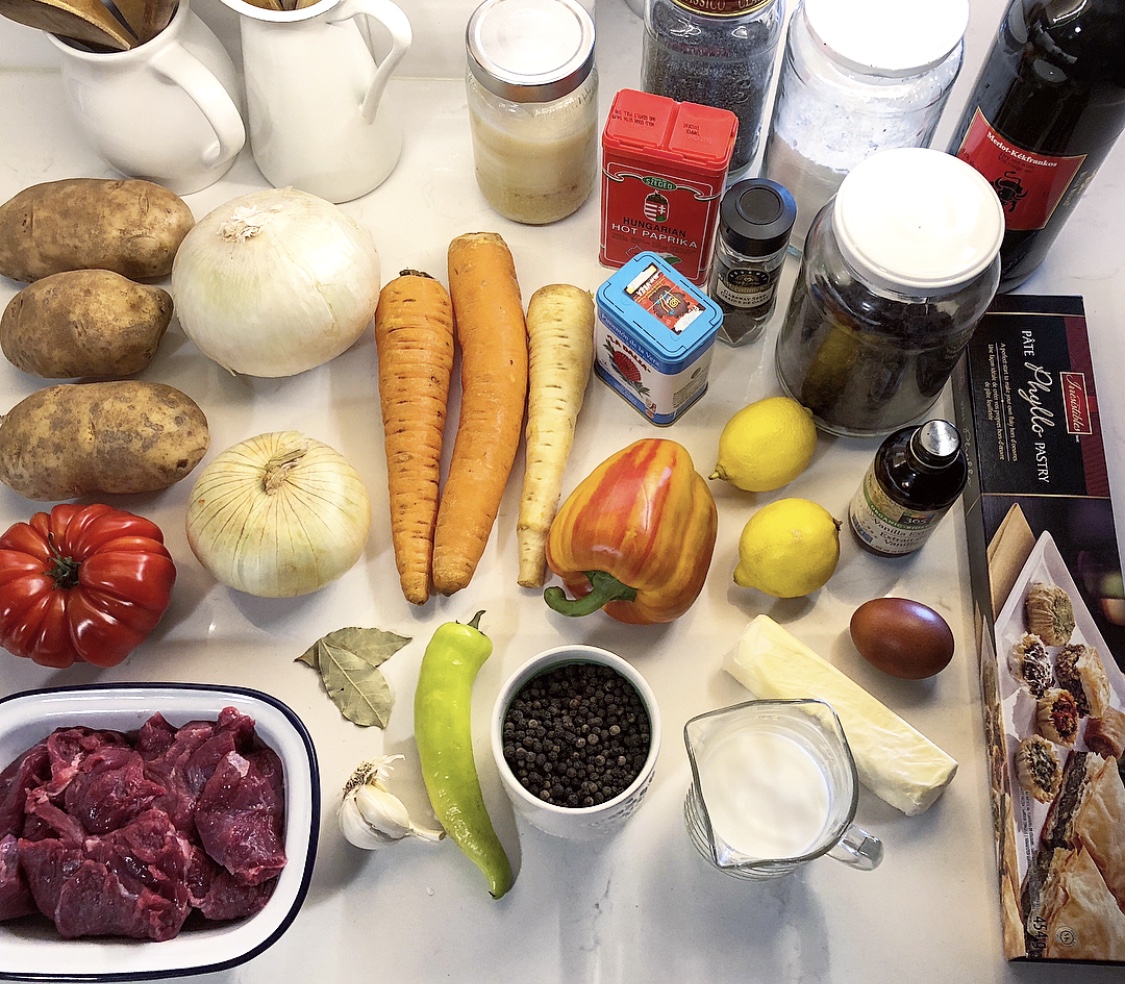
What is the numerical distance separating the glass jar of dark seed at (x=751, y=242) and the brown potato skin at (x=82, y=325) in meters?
0.61

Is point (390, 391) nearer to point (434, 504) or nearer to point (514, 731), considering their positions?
point (434, 504)

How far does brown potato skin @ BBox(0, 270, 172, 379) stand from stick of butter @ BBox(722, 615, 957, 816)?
708 millimetres

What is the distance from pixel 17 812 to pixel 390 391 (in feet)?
1.71

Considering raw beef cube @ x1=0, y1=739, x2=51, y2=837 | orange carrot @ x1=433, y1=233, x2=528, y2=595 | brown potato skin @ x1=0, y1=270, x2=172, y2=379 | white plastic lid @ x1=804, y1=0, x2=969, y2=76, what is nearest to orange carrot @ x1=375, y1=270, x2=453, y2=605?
orange carrot @ x1=433, y1=233, x2=528, y2=595

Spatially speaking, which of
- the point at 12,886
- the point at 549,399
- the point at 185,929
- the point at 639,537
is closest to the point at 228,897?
the point at 185,929

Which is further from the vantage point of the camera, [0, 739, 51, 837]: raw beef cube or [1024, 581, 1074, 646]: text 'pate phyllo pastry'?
[1024, 581, 1074, 646]: text 'pate phyllo pastry'

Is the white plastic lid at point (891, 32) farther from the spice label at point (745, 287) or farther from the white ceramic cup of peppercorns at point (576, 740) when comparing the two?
the white ceramic cup of peppercorns at point (576, 740)

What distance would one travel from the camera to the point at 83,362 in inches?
41.6

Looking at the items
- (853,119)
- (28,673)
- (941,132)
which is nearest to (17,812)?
(28,673)

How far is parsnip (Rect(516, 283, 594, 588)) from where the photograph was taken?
1009mm

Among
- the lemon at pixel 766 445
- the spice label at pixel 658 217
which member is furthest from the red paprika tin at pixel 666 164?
the lemon at pixel 766 445

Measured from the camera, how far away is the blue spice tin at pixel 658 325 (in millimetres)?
961

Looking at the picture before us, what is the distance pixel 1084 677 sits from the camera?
36.0 inches

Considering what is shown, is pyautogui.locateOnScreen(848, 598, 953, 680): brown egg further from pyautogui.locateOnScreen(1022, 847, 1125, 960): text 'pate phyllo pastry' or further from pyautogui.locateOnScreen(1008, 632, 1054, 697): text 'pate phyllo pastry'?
pyautogui.locateOnScreen(1022, 847, 1125, 960): text 'pate phyllo pastry'
